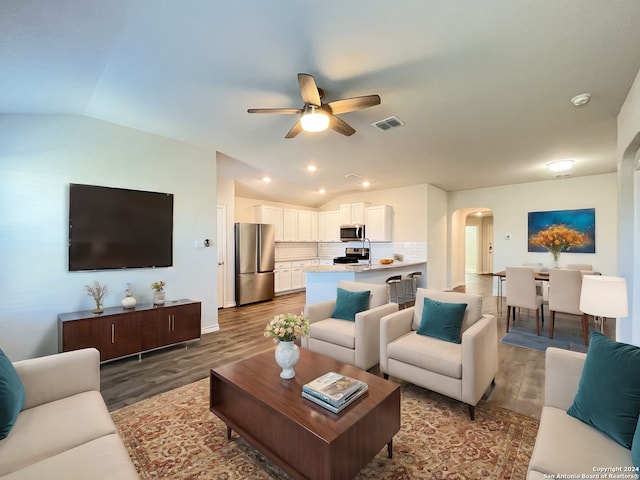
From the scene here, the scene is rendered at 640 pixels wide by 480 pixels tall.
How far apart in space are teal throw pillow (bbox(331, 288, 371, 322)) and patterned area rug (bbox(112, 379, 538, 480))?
1.05m

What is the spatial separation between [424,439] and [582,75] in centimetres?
331

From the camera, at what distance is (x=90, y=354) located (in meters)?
1.92

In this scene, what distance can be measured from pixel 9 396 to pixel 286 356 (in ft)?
4.61

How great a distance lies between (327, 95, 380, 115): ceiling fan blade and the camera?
2436 mm

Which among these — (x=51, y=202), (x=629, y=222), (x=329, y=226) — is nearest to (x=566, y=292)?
(x=629, y=222)

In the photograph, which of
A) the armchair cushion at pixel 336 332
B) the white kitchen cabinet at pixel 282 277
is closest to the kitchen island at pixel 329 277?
the armchair cushion at pixel 336 332

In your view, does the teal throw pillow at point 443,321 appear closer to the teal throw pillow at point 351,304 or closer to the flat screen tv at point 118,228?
the teal throw pillow at point 351,304

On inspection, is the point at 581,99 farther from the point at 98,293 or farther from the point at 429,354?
the point at 98,293

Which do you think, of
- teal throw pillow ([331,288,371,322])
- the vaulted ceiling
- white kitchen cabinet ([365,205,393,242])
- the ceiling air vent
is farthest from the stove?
the ceiling air vent

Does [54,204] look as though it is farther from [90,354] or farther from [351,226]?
[351,226]

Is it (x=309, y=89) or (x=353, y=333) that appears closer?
(x=309, y=89)

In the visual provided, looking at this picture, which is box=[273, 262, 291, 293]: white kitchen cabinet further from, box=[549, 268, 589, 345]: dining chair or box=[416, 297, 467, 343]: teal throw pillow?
box=[549, 268, 589, 345]: dining chair

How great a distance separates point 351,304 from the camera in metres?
3.34

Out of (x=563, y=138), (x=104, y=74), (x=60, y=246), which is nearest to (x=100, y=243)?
(x=60, y=246)
